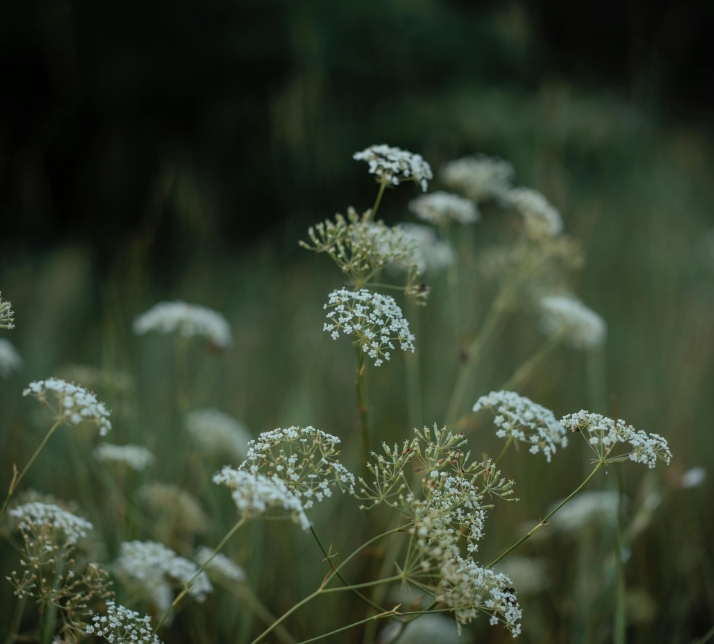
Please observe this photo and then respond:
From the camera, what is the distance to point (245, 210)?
6520 mm

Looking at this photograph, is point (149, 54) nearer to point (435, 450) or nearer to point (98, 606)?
point (98, 606)

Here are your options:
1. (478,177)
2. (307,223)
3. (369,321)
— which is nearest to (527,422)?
(369,321)

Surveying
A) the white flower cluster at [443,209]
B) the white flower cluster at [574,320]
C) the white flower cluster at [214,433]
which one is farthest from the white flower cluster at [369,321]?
the white flower cluster at [214,433]

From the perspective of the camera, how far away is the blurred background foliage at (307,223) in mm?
1828

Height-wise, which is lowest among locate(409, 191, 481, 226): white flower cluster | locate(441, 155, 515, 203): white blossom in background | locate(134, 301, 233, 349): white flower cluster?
locate(134, 301, 233, 349): white flower cluster

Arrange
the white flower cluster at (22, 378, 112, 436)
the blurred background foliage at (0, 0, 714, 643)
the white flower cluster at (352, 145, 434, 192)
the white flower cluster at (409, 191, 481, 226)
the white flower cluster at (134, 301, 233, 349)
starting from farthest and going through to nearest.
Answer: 1. the blurred background foliage at (0, 0, 714, 643)
2. the white flower cluster at (134, 301, 233, 349)
3. the white flower cluster at (409, 191, 481, 226)
4. the white flower cluster at (352, 145, 434, 192)
5. the white flower cluster at (22, 378, 112, 436)

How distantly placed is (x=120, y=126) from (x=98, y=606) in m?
5.41

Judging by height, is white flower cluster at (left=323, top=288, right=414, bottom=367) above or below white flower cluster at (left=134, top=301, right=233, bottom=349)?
above

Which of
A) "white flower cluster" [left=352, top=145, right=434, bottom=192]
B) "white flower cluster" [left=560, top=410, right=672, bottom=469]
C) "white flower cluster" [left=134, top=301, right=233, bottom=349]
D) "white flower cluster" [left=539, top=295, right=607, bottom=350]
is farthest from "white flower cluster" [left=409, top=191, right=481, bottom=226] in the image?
"white flower cluster" [left=560, top=410, right=672, bottom=469]

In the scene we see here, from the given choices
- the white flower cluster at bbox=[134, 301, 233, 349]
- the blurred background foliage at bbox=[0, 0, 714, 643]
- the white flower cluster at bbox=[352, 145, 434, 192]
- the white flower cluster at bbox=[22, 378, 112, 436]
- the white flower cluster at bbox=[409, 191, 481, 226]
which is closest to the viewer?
the white flower cluster at bbox=[22, 378, 112, 436]

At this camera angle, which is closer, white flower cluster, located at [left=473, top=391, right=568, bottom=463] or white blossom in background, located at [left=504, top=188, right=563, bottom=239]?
white flower cluster, located at [left=473, top=391, right=568, bottom=463]

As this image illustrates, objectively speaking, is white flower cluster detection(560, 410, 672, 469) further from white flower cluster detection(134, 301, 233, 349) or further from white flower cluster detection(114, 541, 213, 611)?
white flower cluster detection(134, 301, 233, 349)

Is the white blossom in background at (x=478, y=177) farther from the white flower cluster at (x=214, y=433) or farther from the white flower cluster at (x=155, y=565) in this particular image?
the white flower cluster at (x=155, y=565)

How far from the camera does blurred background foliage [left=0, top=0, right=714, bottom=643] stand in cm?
183
